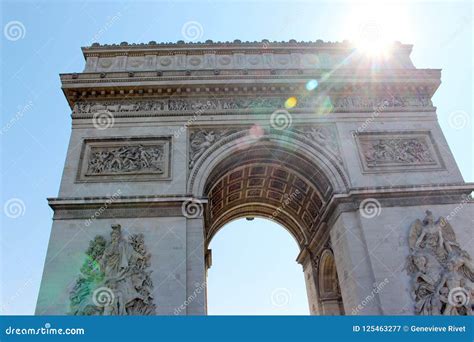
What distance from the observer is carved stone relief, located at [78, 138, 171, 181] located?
12.3 metres

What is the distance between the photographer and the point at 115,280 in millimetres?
10297

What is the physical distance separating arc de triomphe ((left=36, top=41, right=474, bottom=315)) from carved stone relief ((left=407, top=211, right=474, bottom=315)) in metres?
0.04

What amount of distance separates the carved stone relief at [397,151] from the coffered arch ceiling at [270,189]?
1.77 meters

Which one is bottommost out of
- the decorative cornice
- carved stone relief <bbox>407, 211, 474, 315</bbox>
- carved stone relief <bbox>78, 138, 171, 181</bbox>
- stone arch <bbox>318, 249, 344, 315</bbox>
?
carved stone relief <bbox>407, 211, 474, 315</bbox>

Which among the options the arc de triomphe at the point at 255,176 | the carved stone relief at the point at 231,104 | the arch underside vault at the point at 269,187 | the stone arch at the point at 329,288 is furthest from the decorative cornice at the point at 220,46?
the stone arch at the point at 329,288

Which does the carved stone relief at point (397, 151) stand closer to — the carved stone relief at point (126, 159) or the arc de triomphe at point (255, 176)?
the arc de triomphe at point (255, 176)

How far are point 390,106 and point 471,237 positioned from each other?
538cm

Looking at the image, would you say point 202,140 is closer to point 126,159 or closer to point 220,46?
point 126,159

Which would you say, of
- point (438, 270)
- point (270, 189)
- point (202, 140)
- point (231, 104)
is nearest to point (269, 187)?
point (270, 189)

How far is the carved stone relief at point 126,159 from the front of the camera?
1234 centimetres

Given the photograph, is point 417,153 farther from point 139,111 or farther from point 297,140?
point 139,111

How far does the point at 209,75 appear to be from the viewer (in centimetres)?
1413

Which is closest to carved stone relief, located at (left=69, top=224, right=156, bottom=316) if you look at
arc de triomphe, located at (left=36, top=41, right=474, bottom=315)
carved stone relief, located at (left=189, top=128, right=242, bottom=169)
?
arc de triomphe, located at (left=36, top=41, right=474, bottom=315)

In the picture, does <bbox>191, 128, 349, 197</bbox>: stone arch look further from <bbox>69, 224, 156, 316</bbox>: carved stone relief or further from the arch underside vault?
<bbox>69, 224, 156, 316</bbox>: carved stone relief
